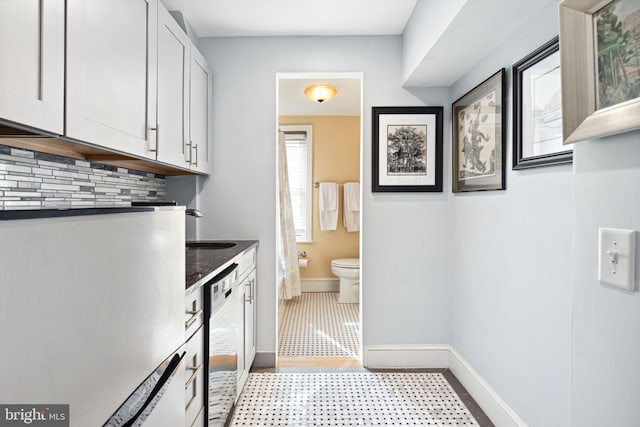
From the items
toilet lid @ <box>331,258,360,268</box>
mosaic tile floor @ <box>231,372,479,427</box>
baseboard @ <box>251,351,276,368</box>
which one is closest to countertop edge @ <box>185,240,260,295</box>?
baseboard @ <box>251,351,276,368</box>

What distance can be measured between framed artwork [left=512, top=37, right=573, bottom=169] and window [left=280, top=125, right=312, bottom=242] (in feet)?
10.4

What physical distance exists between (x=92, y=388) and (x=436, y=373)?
242cm

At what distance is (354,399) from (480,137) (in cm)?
178

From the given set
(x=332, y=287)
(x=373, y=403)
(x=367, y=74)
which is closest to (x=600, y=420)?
(x=373, y=403)

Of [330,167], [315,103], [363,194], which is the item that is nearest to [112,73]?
[363,194]

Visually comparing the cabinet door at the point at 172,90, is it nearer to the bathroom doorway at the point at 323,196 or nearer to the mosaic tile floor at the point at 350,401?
the mosaic tile floor at the point at 350,401

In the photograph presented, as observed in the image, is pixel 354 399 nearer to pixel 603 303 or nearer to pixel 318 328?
pixel 318 328

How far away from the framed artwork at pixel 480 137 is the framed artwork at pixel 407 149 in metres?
0.15

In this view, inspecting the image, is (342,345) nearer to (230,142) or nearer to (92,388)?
(230,142)

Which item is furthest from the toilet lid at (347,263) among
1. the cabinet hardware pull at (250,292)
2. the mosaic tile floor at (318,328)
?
the cabinet hardware pull at (250,292)

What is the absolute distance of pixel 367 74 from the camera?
8.62ft

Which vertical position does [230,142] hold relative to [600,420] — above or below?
above

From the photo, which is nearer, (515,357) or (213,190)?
(515,357)

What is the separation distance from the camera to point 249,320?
2.41m
